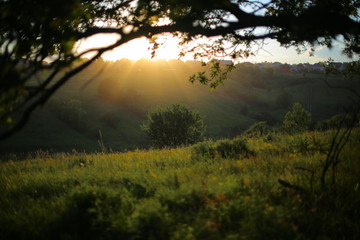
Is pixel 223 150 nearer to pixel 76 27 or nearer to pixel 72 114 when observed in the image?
pixel 76 27

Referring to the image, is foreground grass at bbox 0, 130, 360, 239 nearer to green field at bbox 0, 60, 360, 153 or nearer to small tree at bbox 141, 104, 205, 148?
small tree at bbox 141, 104, 205, 148

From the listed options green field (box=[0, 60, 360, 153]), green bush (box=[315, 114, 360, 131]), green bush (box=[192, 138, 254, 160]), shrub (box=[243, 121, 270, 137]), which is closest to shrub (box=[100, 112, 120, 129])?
green field (box=[0, 60, 360, 153])

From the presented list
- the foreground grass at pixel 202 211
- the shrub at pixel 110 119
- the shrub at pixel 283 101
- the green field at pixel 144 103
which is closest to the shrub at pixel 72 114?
the green field at pixel 144 103

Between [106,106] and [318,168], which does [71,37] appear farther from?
[106,106]

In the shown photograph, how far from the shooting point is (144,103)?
9494 cm

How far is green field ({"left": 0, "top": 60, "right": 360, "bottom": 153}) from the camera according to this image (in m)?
67.9

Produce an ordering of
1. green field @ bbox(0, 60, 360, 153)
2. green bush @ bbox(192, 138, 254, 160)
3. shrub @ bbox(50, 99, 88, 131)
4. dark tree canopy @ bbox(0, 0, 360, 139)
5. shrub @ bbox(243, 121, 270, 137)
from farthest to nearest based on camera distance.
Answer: shrub @ bbox(50, 99, 88, 131) < green field @ bbox(0, 60, 360, 153) < shrub @ bbox(243, 121, 270, 137) < green bush @ bbox(192, 138, 254, 160) < dark tree canopy @ bbox(0, 0, 360, 139)

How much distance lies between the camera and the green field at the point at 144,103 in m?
67.9

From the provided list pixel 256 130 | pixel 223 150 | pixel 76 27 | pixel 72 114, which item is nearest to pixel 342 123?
pixel 223 150

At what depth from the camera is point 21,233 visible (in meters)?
3.57

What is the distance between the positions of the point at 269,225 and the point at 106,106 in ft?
291

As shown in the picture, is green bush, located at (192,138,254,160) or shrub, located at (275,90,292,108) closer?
green bush, located at (192,138,254,160)

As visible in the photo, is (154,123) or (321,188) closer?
(321,188)

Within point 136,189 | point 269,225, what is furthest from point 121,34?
point 269,225
